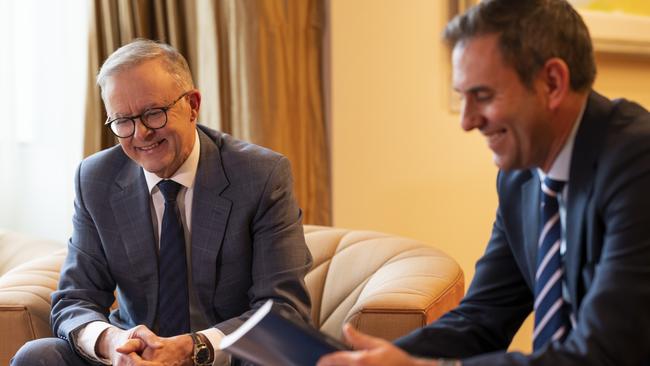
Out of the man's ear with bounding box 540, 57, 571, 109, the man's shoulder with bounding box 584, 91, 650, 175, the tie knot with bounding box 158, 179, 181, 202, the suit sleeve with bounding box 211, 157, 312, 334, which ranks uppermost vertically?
the man's ear with bounding box 540, 57, 571, 109

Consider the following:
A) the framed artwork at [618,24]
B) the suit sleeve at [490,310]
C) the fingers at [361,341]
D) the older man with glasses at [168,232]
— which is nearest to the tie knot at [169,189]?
the older man with glasses at [168,232]

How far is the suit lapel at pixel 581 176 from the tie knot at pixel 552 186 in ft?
0.14

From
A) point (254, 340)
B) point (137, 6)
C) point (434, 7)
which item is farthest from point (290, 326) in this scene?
Answer: point (434, 7)

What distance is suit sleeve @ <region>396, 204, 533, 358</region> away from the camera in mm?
1938

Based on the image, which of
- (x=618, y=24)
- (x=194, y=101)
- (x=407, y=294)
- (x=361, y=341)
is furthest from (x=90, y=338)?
(x=618, y=24)

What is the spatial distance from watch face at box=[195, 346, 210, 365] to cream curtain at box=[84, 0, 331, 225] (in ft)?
4.38

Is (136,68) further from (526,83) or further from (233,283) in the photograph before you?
(526,83)

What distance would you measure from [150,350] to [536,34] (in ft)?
4.14

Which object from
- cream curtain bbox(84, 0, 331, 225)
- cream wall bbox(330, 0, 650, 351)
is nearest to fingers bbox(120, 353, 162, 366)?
cream curtain bbox(84, 0, 331, 225)

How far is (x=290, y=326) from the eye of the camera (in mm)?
1636

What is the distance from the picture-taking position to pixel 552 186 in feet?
5.75

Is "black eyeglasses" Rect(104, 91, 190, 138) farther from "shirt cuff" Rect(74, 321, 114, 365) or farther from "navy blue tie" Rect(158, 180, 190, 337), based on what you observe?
"shirt cuff" Rect(74, 321, 114, 365)

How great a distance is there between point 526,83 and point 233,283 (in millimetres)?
1184

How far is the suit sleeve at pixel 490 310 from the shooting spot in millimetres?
1938
